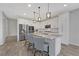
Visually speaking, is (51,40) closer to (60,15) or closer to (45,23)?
(45,23)

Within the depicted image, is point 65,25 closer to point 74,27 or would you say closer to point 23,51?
point 74,27

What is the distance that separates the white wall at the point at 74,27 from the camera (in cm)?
657

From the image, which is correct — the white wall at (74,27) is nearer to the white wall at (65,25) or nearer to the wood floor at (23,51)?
the white wall at (65,25)

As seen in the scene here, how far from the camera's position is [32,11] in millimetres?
6398

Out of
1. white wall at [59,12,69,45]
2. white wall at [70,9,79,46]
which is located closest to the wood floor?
white wall at [70,9,79,46]

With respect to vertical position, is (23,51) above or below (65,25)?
below

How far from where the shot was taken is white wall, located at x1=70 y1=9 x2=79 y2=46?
657 cm

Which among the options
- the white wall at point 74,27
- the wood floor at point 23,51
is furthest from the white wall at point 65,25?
the wood floor at point 23,51

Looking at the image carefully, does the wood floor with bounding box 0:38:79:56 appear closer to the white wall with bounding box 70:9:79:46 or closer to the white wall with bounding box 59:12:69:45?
the white wall with bounding box 70:9:79:46

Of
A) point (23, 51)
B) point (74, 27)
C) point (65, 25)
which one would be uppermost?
point (65, 25)

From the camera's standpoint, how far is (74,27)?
6789 millimetres

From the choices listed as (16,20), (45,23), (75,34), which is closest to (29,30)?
(45,23)

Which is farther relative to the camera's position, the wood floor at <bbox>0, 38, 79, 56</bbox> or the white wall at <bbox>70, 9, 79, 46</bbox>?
the white wall at <bbox>70, 9, 79, 46</bbox>

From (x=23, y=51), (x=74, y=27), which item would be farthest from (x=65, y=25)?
(x=23, y=51)
